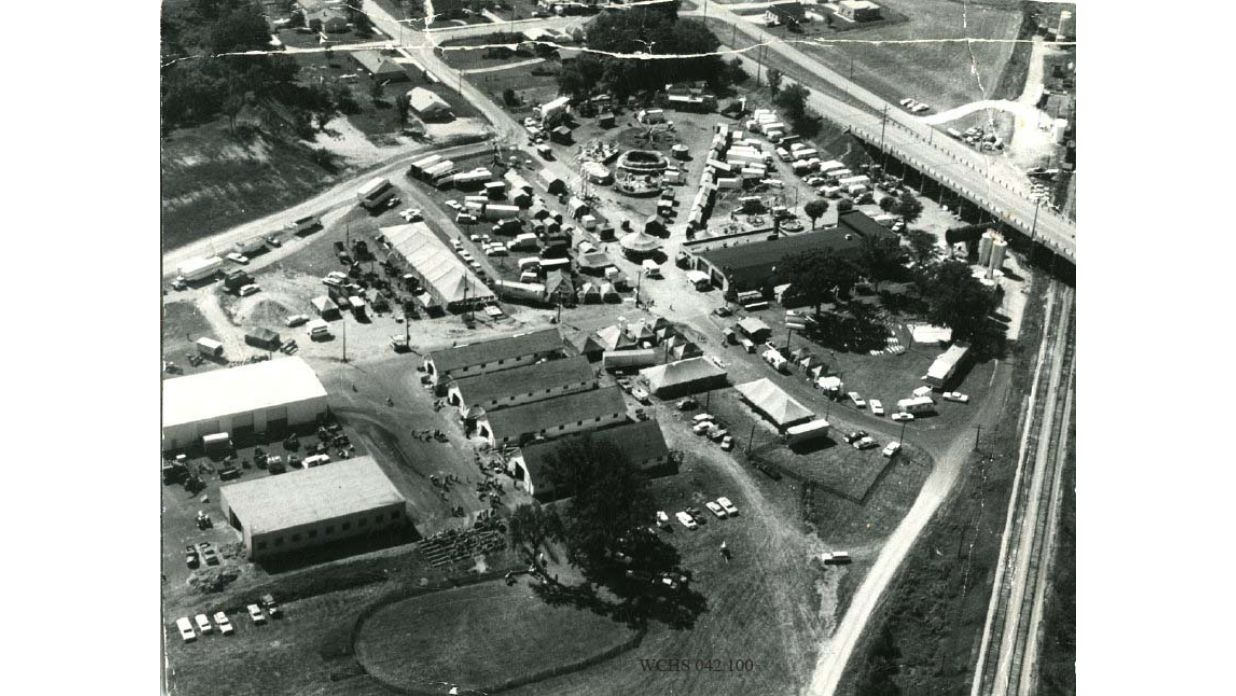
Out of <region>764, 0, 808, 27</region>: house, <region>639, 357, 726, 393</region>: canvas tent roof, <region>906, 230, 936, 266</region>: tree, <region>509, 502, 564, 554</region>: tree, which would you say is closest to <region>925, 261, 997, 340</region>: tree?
<region>906, 230, 936, 266</region>: tree

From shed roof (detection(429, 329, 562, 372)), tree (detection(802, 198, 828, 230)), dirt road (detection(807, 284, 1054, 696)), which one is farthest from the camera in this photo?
tree (detection(802, 198, 828, 230))

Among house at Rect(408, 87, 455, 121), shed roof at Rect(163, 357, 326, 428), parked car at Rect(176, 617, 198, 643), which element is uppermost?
house at Rect(408, 87, 455, 121)

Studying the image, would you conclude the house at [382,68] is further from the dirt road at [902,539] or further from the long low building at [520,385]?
the dirt road at [902,539]

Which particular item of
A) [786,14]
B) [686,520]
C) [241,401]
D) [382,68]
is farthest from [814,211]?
[241,401]

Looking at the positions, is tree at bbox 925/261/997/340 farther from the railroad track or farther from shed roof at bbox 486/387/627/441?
shed roof at bbox 486/387/627/441

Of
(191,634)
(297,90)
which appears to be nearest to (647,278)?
(297,90)

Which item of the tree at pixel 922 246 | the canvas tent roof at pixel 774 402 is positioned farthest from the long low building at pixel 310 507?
the tree at pixel 922 246
